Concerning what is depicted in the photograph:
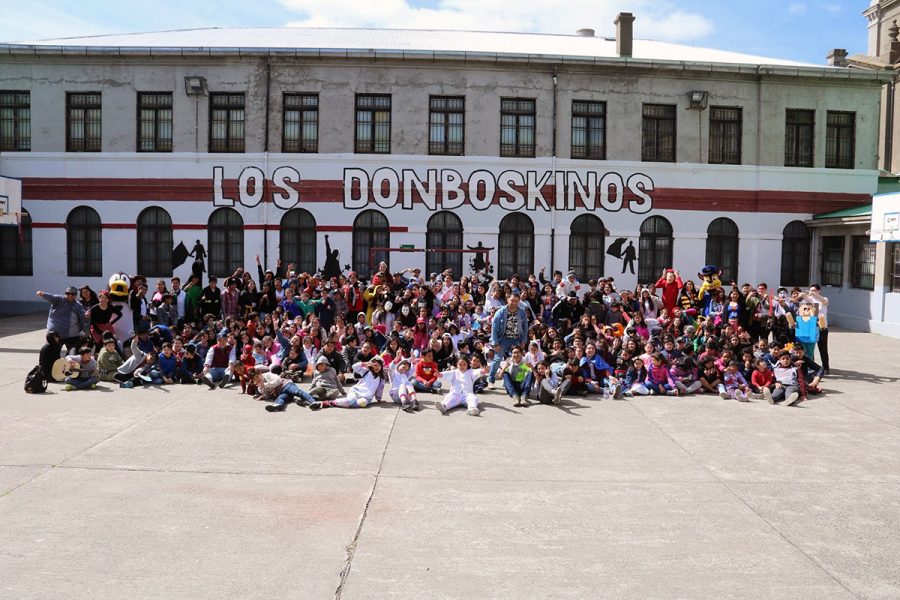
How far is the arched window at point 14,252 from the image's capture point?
23.8 m

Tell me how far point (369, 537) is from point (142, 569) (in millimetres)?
1854

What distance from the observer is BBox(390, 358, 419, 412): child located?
37.6 ft

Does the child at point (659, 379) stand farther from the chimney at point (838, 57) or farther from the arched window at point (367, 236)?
the chimney at point (838, 57)

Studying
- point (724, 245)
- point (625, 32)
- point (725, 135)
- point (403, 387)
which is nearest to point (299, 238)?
point (403, 387)

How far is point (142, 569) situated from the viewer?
18.2 feet

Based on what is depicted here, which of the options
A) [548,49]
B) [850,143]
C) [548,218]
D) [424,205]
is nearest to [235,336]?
[424,205]

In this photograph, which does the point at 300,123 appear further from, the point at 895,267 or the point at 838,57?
the point at 838,57

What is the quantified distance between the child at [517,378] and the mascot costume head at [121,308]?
7.95 meters

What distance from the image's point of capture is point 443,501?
7230 mm

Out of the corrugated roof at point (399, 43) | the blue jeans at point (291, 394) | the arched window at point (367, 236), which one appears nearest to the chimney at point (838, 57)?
the corrugated roof at point (399, 43)

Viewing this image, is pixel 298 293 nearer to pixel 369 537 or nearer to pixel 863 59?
pixel 369 537

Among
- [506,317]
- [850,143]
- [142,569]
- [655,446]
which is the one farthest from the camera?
[850,143]

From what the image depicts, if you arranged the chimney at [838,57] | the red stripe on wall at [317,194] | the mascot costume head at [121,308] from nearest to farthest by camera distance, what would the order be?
the mascot costume head at [121,308] → the red stripe on wall at [317,194] → the chimney at [838,57]

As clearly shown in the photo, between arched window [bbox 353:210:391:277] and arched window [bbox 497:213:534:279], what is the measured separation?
12.6 feet
